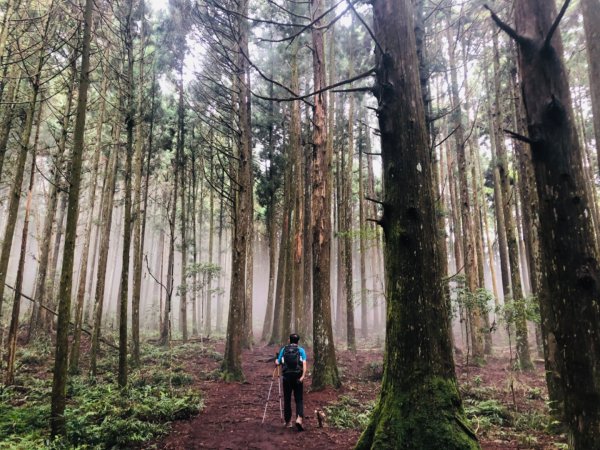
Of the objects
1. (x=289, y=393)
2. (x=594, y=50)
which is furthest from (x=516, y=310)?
(x=289, y=393)

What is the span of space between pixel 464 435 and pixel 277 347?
1476 centimetres

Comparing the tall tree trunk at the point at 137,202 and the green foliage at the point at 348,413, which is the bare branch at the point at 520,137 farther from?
the tall tree trunk at the point at 137,202

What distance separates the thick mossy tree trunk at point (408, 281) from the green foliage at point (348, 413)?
10.6 ft

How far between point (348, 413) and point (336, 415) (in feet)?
0.81

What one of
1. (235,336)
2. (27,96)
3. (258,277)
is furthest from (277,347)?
(258,277)

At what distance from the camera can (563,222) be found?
270cm

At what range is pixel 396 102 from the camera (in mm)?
4211

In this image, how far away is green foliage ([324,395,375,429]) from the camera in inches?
272

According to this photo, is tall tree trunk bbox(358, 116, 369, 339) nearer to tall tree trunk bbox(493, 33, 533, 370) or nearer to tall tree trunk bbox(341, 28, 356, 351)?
tall tree trunk bbox(341, 28, 356, 351)

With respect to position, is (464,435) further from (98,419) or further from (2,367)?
(2,367)

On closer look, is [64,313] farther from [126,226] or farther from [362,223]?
[362,223]

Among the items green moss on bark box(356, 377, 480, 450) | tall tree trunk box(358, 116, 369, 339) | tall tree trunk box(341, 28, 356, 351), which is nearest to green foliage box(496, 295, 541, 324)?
tall tree trunk box(358, 116, 369, 339)

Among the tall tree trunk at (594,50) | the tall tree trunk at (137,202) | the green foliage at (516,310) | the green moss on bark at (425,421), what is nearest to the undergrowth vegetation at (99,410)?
the tall tree trunk at (137,202)

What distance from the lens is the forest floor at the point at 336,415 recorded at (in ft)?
19.7
